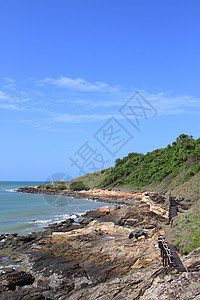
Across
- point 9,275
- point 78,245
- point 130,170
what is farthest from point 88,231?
point 130,170

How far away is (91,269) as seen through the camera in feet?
39.1

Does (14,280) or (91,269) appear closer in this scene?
(14,280)

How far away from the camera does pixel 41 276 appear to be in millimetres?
11812

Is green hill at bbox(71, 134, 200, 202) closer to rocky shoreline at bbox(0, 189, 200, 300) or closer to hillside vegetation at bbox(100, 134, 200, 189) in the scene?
hillside vegetation at bbox(100, 134, 200, 189)

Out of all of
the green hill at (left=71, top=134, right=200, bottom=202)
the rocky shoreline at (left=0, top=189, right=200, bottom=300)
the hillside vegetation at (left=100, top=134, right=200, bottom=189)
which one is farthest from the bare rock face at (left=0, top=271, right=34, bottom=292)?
the hillside vegetation at (left=100, top=134, right=200, bottom=189)

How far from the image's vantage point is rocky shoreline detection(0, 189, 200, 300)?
8.66m

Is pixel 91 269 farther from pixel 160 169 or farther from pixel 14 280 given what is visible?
pixel 160 169

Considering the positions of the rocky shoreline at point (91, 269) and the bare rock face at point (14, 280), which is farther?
the bare rock face at point (14, 280)

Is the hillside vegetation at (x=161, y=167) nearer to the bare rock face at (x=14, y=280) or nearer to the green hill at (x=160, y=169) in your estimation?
the green hill at (x=160, y=169)

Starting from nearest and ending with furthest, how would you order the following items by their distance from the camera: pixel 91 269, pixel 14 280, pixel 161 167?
pixel 14 280, pixel 91 269, pixel 161 167

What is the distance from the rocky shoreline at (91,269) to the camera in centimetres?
866

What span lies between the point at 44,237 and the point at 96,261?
713cm

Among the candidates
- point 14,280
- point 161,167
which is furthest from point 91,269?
point 161,167

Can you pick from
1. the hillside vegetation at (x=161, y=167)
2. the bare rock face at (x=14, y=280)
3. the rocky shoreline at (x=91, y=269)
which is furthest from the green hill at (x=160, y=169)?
the bare rock face at (x=14, y=280)
